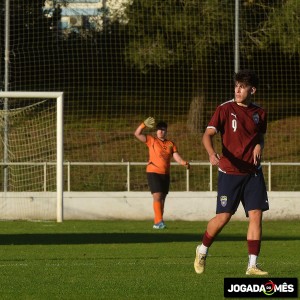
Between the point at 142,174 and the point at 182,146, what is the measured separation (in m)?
1.29

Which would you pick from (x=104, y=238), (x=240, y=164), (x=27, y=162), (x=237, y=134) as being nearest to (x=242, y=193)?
(x=240, y=164)

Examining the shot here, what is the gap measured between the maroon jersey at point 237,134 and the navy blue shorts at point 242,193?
0.07 m

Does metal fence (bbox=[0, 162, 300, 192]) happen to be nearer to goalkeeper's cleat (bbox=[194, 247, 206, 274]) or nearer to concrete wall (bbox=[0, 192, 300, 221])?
concrete wall (bbox=[0, 192, 300, 221])

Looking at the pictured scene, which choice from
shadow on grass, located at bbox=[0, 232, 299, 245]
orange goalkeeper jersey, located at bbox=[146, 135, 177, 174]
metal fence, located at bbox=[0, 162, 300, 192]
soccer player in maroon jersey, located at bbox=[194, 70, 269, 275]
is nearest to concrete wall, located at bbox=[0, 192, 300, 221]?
metal fence, located at bbox=[0, 162, 300, 192]

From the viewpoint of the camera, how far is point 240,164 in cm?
1195

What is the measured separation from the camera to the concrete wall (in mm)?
25594

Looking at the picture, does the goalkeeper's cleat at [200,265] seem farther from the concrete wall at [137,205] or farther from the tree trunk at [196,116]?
the tree trunk at [196,116]

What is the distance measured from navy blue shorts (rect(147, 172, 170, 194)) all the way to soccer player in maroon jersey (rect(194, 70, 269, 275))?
963cm

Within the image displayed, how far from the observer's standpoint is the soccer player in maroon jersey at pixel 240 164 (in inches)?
468

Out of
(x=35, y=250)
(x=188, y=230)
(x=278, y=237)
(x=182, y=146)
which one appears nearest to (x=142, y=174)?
(x=182, y=146)

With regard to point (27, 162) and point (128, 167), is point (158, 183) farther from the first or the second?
point (128, 167)

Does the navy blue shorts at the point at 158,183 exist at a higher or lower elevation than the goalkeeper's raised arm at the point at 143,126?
lower

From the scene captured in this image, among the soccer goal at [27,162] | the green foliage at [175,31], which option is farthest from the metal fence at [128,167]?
the green foliage at [175,31]

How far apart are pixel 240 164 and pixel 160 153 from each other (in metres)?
9.88
